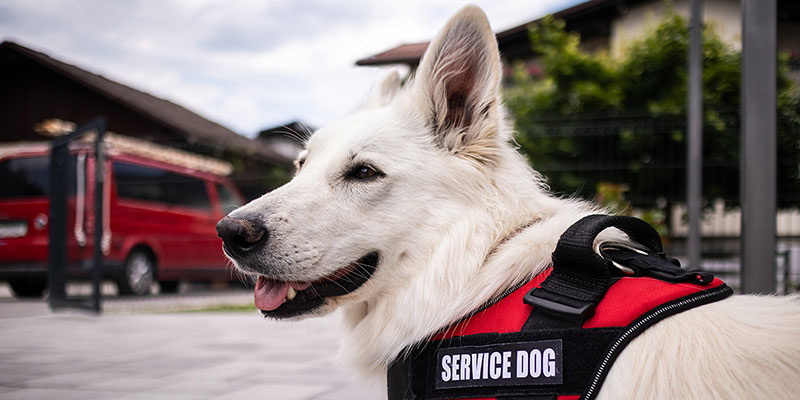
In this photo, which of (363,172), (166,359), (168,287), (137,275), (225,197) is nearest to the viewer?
(363,172)

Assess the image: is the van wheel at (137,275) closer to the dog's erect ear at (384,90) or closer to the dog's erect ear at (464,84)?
the dog's erect ear at (384,90)

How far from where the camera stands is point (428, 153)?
2.11m

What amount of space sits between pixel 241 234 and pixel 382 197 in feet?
1.62

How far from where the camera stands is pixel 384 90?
9.05ft

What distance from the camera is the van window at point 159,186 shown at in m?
10.1

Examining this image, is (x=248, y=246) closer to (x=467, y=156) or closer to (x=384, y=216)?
(x=384, y=216)

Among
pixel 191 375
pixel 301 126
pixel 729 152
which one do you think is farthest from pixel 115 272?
pixel 729 152

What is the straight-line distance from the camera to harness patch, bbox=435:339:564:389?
4.76ft

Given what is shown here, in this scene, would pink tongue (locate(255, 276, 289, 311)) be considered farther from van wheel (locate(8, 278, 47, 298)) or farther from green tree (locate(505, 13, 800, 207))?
van wheel (locate(8, 278, 47, 298))

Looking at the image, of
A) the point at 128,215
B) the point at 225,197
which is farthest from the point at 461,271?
the point at 225,197

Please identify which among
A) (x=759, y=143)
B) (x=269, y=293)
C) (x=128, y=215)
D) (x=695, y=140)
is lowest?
(x=128, y=215)

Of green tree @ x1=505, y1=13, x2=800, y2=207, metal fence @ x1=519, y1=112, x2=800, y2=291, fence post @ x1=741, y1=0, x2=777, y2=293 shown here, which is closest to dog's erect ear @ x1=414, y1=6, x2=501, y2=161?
fence post @ x1=741, y1=0, x2=777, y2=293

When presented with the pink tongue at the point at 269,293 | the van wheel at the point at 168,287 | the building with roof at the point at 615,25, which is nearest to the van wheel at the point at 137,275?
the van wheel at the point at 168,287

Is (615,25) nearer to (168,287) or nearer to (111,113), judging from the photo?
(168,287)
